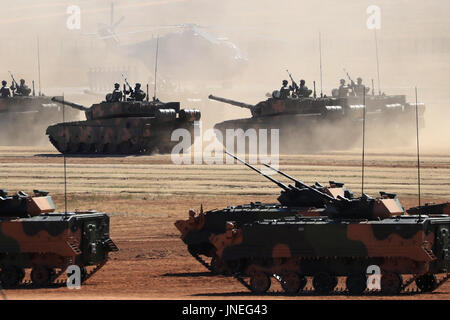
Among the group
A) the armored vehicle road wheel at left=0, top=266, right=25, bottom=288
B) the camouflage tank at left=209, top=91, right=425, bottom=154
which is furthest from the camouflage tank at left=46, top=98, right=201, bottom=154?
the armored vehicle road wheel at left=0, top=266, right=25, bottom=288

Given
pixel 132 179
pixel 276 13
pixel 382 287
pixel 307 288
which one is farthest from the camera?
pixel 276 13

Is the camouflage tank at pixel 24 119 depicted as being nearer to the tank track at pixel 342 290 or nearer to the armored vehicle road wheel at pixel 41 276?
the armored vehicle road wheel at pixel 41 276

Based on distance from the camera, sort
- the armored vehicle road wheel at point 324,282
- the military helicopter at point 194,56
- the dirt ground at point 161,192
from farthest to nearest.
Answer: the military helicopter at point 194,56
the dirt ground at point 161,192
the armored vehicle road wheel at point 324,282

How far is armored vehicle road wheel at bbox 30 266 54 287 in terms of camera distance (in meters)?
21.3

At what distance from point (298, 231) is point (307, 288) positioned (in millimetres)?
1446

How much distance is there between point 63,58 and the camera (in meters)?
134

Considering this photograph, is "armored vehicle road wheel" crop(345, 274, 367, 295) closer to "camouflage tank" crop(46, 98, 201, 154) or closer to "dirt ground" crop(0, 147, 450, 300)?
"dirt ground" crop(0, 147, 450, 300)

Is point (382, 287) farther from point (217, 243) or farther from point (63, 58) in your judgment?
point (63, 58)

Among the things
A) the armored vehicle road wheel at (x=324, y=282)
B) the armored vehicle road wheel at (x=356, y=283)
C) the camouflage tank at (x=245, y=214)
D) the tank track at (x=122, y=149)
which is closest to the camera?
the armored vehicle road wheel at (x=356, y=283)

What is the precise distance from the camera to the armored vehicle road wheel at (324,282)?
2017 centimetres

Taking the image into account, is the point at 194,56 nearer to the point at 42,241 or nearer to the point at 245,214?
the point at 245,214

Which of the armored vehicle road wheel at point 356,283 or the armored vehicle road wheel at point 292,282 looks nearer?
the armored vehicle road wheel at point 356,283

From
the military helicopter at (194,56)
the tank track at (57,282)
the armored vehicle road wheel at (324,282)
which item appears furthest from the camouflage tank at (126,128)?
the military helicopter at (194,56)
